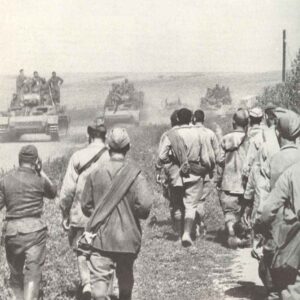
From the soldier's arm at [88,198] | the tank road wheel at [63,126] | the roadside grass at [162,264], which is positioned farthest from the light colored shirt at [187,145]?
the tank road wheel at [63,126]

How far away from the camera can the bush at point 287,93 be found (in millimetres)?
27891

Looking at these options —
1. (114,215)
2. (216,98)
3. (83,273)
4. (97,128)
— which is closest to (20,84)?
(216,98)

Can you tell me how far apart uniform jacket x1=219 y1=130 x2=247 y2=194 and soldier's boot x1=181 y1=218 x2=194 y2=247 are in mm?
615

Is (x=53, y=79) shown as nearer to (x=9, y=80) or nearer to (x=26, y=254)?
(x=9, y=80)

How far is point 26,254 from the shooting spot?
5922 mm

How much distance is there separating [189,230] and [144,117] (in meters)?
19.3

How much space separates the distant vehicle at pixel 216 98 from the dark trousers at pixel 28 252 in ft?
84.0

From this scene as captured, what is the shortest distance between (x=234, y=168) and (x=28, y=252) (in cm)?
393

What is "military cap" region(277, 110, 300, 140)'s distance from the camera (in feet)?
17.0

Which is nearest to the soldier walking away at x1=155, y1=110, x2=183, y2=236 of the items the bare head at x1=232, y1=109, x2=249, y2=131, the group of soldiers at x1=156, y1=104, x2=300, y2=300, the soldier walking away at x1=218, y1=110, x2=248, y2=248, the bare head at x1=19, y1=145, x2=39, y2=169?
the group of soldiers at x1=156, y1=104, x2=300, y2=300

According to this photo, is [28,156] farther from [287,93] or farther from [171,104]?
[171,104]

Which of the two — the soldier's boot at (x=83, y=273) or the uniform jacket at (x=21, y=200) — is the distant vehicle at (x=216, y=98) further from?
the uniform jacket at (x=21, y=200)

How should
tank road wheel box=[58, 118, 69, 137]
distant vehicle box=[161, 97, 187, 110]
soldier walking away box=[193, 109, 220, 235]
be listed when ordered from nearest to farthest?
soldier walking away box=[193, 109, 220, 235]
tank road wheel box=[58, 118, 69, 137]
distant vehicle box=[161, 97, 187, 110]

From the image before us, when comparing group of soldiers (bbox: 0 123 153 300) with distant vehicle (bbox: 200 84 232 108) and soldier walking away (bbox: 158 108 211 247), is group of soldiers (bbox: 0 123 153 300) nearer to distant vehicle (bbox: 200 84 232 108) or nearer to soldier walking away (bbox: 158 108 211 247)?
soldier walking away (bbox: 158 108 211 247)
